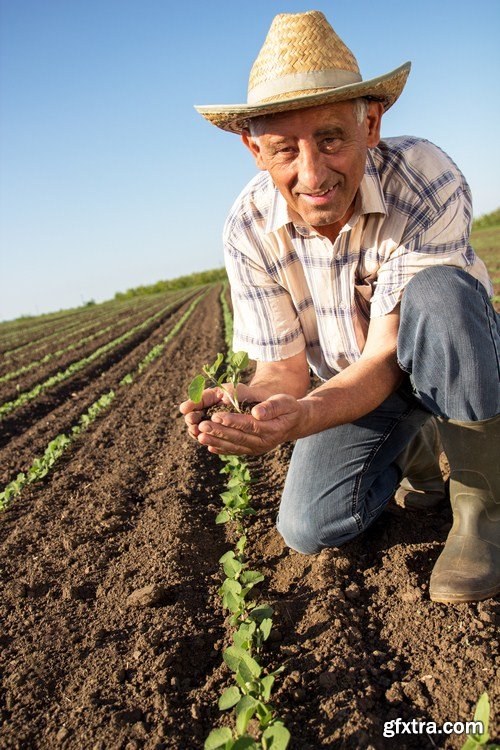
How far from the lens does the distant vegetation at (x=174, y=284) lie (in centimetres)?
5238

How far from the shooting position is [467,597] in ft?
6.72

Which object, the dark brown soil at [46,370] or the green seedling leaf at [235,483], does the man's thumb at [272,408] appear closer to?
the green seedling leaf at [235,483]

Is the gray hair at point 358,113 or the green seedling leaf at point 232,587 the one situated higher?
the gray hair at point 358,113

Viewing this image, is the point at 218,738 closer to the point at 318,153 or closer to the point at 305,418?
the point at 305,418

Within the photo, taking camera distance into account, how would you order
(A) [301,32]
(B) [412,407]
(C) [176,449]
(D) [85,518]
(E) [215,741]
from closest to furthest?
1. (E) [215,741]
2. (A) [301,32]
3. (B) [412,407]
4. (D) [85,518]
5. (C) [176,449]

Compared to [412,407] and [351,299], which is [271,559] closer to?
[412,407]

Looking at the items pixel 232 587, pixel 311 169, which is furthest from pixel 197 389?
pixel 311 169

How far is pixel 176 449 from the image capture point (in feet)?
14.2

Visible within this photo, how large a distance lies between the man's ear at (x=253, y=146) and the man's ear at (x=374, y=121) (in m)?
0.38

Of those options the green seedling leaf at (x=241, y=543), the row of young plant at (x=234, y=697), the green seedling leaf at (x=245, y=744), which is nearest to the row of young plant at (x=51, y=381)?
the row of young plant at (x=234, y=697)

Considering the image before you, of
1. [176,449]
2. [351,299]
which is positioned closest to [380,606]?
[351,299]

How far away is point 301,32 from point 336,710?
2095mm

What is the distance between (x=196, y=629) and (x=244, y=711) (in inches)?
26.0

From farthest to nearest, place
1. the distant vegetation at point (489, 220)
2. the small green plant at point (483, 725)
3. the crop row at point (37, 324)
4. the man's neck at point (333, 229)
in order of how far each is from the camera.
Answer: the distant vegetation at point (489, 220)
the crop row at point (37, 324)
the man's neck at point (333, 229)
the small green plant at point (483, 725)
